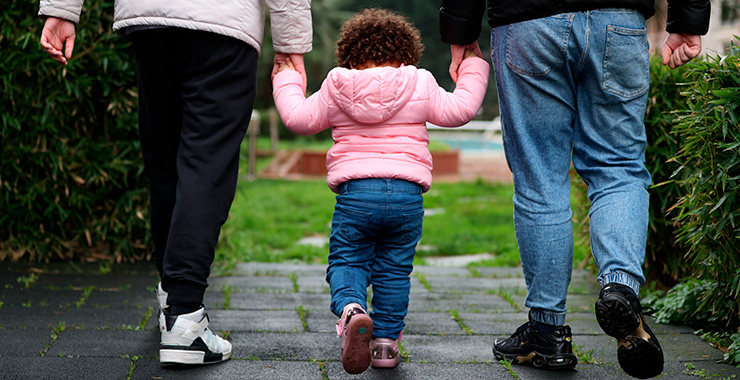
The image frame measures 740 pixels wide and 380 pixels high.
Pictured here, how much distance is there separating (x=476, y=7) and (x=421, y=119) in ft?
1.39

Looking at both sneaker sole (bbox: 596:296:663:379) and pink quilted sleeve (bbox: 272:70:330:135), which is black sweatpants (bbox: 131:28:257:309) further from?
sneaker sole (bbox: 596:296:663:379)

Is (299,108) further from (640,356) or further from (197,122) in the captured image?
(640,356)

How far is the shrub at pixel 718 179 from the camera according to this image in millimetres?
2674

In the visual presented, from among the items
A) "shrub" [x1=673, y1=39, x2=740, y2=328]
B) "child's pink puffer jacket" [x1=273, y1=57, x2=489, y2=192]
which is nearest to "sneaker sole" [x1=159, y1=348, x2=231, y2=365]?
"child's pink puffer jacket" [x1=273, y1=57, x2=489, y2=192]

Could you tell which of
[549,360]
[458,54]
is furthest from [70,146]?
[549,360]

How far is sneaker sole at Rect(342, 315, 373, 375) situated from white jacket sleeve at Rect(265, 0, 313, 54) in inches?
38.8

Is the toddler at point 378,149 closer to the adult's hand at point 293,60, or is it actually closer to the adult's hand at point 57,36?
the adult's hand at point 293,60

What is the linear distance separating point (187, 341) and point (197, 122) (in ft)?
2.34

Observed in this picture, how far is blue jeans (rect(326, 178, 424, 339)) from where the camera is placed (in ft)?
8.18

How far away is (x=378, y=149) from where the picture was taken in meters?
2.53

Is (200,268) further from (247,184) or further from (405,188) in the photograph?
(247,184)

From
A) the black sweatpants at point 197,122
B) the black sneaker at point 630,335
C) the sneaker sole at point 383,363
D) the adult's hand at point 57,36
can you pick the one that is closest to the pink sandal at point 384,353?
the sneaker sole at point 383,363

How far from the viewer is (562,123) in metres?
2.46

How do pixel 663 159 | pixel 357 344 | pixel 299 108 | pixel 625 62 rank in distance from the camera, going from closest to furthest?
pixel 357 344 → pixel 625 62 → pixel 299 108 → pixel 663 159
